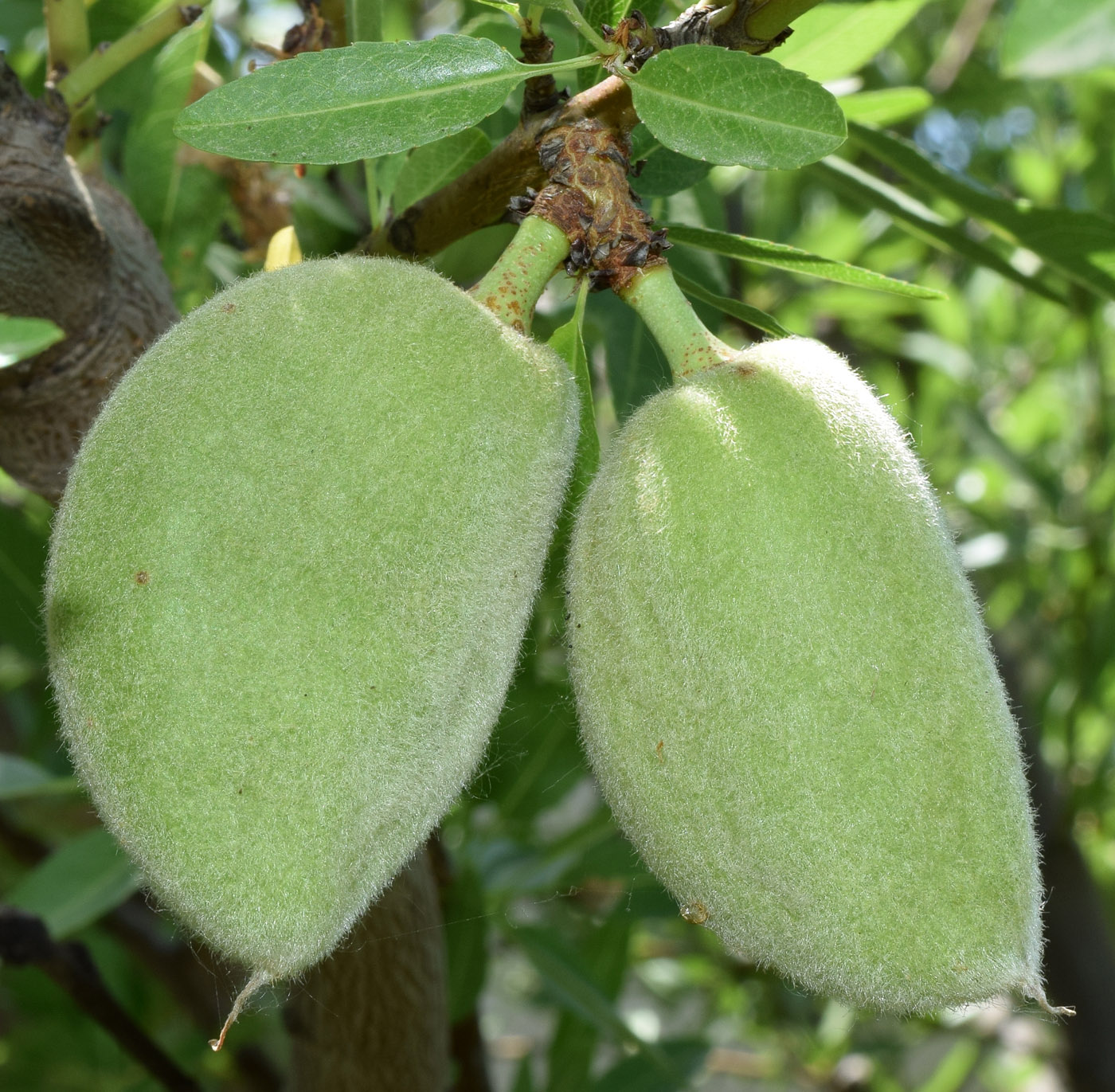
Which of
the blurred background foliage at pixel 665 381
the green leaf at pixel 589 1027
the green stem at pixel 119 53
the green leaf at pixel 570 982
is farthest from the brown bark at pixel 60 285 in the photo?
the green leaf at pixel 589 1027

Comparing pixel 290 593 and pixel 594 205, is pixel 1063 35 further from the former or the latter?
pixel 290 593

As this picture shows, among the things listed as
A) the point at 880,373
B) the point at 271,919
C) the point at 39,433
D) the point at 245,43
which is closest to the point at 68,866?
the point at 39,433

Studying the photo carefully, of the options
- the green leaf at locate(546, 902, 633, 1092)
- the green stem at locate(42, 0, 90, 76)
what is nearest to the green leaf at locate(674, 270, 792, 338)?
the green stem at locate(42, 0, 90, 76)

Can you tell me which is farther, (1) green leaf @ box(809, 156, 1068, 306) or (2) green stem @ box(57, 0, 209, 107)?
(1) green leaf @ box(809, 156, 1068, 306)

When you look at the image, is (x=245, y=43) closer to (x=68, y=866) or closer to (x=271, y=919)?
(x=68, y=866)

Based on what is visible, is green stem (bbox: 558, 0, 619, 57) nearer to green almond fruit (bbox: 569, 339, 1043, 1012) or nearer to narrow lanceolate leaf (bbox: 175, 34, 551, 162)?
narrow lanceolate leaf (bbox: 175, 34, 551, 162)

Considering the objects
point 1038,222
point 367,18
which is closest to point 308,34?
point 367,18
